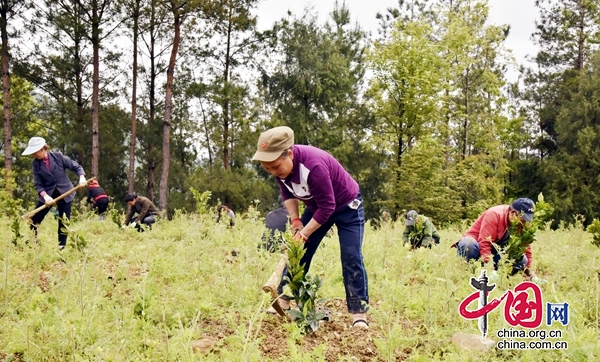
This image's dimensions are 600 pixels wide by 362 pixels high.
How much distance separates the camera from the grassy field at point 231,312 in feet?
9.36

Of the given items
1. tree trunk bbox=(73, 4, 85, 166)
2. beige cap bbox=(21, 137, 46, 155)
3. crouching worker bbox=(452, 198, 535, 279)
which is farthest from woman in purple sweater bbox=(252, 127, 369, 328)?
tree trunk bbox=(73, 4, 85, 166)

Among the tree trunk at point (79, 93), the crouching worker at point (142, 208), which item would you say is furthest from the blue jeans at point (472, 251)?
the tree trunk at point (79, 93)

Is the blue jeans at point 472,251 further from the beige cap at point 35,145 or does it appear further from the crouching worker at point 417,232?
the beige cap at point 35,145

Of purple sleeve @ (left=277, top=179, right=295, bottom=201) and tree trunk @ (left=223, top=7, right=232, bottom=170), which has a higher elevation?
tree trunk @ (left=223, top=7, right=232, bottom=170)

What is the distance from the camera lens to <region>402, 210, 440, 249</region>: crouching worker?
282 inches

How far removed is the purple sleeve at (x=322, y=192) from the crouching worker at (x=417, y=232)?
13.3ft

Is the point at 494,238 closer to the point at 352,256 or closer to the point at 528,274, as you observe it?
the point at 528,274

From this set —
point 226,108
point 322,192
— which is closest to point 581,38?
point 226,108

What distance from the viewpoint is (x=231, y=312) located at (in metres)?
3.62

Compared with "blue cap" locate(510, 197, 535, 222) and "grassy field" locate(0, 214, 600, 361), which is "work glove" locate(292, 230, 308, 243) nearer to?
"grassy field" locate(0, 214, 600, 361)

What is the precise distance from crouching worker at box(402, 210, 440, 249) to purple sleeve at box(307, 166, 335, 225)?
406cm

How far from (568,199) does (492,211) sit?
61.4ft

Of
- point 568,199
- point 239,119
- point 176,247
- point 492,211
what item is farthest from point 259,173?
point 492,211

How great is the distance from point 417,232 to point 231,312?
14.2 feet
